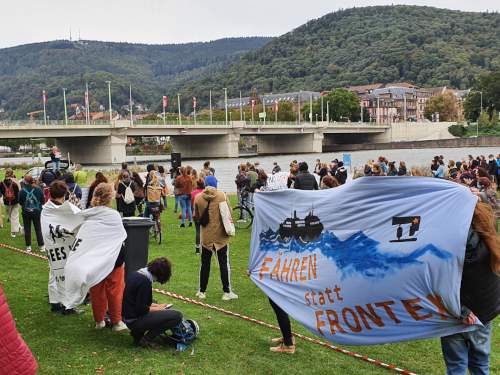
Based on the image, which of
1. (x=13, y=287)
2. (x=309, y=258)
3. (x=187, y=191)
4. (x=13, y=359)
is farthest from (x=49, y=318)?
(x=187, y=191)

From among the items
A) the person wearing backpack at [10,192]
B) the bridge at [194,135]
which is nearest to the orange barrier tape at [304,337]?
the person wearing backpack at [10,192]

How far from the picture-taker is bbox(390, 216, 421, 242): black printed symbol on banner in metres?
5.19

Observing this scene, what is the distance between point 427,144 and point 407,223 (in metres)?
110

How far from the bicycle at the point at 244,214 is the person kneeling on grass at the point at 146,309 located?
1002 centimetres

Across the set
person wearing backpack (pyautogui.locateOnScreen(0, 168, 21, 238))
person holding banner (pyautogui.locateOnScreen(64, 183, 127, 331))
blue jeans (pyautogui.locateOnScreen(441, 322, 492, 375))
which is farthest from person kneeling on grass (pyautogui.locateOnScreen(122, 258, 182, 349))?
person wearing backpack (pyautogui.locateOnScreen(0, 168, 21, 238))

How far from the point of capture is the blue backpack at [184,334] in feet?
23.4

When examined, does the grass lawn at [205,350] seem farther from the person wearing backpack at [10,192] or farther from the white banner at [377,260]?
the person wearing backpack at [10,192]

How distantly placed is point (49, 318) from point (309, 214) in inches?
156

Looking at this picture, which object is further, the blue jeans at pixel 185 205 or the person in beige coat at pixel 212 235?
the blue jeans at pixel 185 205

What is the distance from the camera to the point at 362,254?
566 centimetres

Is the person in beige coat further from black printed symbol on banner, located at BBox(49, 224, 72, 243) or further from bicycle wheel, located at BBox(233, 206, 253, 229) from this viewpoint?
bicycle wheel, located at BBox(233, 206, 253, 229)

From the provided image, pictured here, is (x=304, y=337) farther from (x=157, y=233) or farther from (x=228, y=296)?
(x=157, y=233)

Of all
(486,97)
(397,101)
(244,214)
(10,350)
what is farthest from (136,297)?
(397,101)

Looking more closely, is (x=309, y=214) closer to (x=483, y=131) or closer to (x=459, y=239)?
(x=459, y=239)
